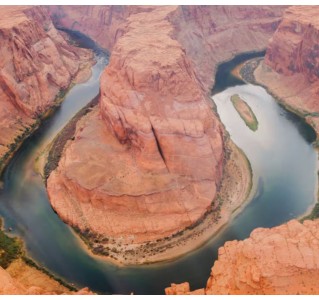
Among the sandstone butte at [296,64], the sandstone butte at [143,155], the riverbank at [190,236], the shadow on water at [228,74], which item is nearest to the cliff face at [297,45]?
the sandstone butte at [296,64]

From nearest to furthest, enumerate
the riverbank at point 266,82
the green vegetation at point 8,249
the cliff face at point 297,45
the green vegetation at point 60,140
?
the green vegetation at point 8,249 → the green vegetation at point 60,140 → the riverbank at point 266,82 → the cliff face at point 297,45

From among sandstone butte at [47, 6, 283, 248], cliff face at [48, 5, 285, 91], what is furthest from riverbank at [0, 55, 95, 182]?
cliff face at [48, 5, 285, 91]

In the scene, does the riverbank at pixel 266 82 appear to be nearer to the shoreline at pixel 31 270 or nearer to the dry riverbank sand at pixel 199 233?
the dry riverbank sand at pixel 199 233

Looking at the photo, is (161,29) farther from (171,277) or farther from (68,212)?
(171,277)

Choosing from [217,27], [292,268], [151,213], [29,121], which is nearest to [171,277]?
[151,213]

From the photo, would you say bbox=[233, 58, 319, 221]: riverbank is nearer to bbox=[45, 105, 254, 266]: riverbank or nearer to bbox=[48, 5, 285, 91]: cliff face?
bbox=[48, 5, 285, 91]: cliff face
